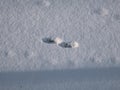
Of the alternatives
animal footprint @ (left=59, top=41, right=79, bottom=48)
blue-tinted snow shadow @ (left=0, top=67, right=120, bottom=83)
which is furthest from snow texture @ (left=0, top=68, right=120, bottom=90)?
animal footprint @ (left=59, top=41, right=79, bottom=48)

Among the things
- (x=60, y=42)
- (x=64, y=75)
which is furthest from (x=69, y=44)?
(x=64, y=75)

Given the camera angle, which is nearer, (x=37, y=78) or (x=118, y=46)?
(x=37, y=78)

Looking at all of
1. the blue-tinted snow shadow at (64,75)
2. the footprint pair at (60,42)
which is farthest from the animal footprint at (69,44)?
the blue-tinted snow shadow at (64,75)

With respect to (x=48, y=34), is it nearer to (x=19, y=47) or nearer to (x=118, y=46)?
(x=19, y=47)

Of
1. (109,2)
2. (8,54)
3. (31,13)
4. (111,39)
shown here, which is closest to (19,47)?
(8,54)

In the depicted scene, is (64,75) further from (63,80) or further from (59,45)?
(59,45)

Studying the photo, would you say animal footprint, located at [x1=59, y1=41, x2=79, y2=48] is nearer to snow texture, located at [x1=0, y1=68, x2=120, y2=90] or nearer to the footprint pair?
the footprint pair

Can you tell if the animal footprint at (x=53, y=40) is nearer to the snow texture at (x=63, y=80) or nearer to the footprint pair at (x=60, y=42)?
the footprint pair at (x=60, y=42)
